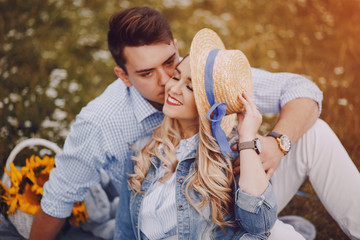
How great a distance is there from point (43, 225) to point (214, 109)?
1.65m

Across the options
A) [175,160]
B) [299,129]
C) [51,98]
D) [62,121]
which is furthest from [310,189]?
[51,98]

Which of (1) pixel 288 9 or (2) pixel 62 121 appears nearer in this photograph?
(2) pixel 62 121

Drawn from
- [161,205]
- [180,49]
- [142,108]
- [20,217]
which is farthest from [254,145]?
[180,49]

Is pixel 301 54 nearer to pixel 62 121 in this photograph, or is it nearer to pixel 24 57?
pixel 62 121

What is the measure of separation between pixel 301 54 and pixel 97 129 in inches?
147

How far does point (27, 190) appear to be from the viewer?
2926 mm

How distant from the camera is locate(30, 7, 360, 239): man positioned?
263 centimetres

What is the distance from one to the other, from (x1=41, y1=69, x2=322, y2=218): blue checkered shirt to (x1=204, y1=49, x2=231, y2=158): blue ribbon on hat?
706 mm

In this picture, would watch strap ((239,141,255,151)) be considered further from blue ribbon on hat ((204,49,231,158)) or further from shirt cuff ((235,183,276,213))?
shirt cuff ((235,183,276,213))

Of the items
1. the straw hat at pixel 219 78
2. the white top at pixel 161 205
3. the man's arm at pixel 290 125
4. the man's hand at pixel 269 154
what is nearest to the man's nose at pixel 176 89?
the straw hat at pixel 219 78

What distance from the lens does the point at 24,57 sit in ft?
16.4

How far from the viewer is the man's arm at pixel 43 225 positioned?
9.11 feet

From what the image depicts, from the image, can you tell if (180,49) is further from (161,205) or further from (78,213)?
(161,205)

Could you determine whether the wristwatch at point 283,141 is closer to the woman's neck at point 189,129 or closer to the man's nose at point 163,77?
the woman's neck at point 189,129
